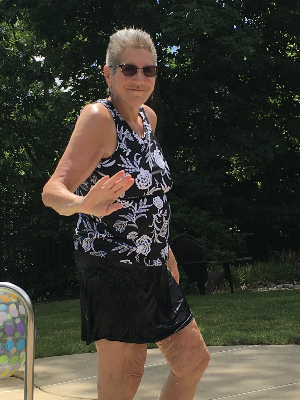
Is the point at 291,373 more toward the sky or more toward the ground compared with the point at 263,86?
more toward the ground

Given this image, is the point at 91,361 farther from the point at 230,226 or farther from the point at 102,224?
the point at 230,226

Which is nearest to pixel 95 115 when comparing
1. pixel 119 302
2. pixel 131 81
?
pixel 131 81

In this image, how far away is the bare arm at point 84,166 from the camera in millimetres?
2041

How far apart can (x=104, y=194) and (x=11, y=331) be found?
0.80 metres

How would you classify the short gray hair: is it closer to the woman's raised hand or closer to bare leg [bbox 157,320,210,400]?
the woman's raised hand

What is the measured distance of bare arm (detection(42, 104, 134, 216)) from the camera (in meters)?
2.04

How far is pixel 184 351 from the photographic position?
2.56m

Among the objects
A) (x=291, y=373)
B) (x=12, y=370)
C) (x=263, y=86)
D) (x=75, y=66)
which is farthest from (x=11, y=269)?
(x=12, y=370)

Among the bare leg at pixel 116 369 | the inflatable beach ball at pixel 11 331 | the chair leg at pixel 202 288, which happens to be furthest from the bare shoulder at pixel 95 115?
the chair leg at pixel 202 288

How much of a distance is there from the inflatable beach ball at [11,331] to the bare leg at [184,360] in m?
0.59

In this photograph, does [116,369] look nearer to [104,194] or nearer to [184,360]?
[184,360]

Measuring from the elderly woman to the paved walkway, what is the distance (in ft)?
5.33

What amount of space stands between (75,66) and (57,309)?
8.92m

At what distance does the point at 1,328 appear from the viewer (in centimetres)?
239
